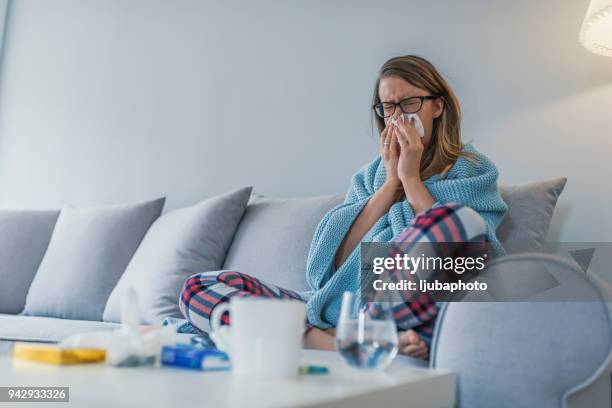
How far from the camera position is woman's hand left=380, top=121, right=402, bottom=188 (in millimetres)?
1604

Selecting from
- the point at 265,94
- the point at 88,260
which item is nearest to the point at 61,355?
the point at 88,260

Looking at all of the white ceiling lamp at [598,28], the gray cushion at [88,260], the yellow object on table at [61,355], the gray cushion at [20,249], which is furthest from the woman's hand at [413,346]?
the gray cushion at [20,249]

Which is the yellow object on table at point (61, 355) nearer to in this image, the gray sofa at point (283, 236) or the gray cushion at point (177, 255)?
the gray sofa at point (283, 236)

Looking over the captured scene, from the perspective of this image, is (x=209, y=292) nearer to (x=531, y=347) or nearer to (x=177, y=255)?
(x=531, y=347)

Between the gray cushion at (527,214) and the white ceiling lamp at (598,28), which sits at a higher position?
the white ceiling lamp at (598,28)

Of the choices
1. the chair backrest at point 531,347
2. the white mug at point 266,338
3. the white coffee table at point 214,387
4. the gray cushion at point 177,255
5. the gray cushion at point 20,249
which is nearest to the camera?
the white coffee table at point 214,387

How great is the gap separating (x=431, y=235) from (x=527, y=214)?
61cm

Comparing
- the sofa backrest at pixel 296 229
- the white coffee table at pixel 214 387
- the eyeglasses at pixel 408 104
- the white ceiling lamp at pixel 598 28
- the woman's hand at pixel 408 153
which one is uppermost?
the white ceiling lamp at pixel 598 28

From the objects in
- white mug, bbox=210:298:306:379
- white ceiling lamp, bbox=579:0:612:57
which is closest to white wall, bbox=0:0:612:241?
white ceiling lamp, bbox=579:0:612:57

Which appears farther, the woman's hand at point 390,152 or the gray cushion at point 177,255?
the gray cushion at point 177,255

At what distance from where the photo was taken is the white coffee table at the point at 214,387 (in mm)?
550

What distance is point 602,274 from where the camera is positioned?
5.58ft

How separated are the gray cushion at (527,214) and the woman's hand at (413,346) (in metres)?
0.56

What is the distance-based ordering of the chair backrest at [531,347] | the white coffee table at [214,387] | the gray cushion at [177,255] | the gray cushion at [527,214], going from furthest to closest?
the gray cushion at [177,255] → the gray cushion at [527,214] → the chair backrest at [531,347] → the white coffee table at [214,387]
